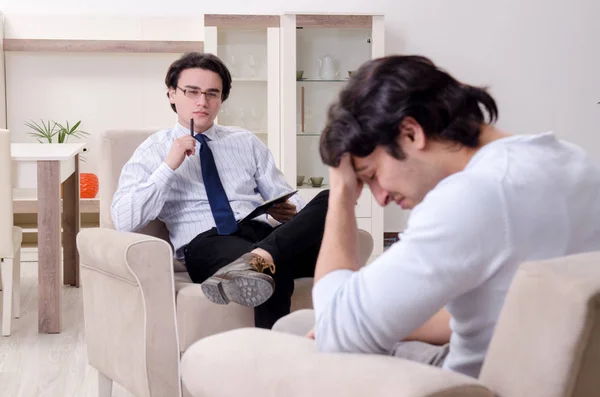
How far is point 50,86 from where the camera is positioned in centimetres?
524

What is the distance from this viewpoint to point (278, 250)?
242 centimetres

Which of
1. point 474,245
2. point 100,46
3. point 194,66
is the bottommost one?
point 474,245

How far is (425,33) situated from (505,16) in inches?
22.0

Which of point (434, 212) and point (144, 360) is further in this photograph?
point (144, 360)

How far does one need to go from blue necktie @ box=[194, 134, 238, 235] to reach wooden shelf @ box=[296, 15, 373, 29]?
2.36 metres

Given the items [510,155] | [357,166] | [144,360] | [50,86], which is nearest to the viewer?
[510,155]

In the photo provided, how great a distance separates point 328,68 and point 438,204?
4294 millimetres

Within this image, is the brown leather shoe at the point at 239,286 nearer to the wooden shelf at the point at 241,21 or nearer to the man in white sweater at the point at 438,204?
the man in white sweater at the point at 438,204

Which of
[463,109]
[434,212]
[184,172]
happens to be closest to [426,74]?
[463,109]

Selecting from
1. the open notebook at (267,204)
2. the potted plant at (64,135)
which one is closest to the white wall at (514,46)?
the potted plant at (64,135)

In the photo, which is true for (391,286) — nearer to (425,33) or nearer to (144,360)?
(144,360)

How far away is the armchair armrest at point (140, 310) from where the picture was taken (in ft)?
7.43

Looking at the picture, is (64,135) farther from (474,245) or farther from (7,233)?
(474,245)

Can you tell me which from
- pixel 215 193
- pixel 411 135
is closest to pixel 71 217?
pixel 215 193
